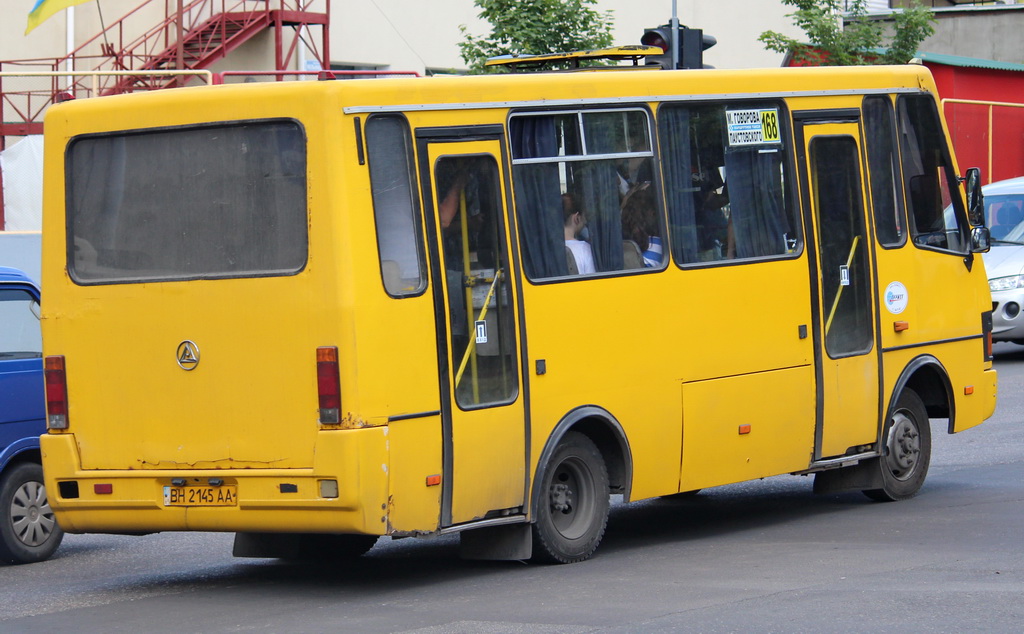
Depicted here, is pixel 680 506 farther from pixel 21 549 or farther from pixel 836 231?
pixel 21 549

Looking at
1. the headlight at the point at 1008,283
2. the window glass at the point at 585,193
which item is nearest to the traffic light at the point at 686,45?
the headlight at the point at 1008,283

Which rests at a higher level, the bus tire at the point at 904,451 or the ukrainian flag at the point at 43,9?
the ukrainian flag at the point at 43,9

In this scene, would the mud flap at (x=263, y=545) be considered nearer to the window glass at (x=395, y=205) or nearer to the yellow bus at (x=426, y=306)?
the yellow bus at (x=426, y=306)

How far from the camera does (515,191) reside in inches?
360

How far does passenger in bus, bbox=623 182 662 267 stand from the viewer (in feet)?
32.1

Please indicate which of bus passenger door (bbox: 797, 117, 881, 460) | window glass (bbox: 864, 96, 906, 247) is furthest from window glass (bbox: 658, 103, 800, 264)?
window glass (bbox: 864, 96, 906, 247)

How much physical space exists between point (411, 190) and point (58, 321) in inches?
82.7

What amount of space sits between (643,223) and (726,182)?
84 centimetres

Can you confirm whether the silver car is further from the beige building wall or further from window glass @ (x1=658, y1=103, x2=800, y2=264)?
the beige building wall

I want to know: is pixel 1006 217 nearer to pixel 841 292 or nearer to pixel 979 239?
pixel 979 239

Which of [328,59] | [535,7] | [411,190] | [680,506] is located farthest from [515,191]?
[328,59]

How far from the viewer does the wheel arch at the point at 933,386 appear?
11.7 meters

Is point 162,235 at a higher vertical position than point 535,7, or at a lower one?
lower

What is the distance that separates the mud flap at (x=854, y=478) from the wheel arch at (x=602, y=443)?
223 centimetres
